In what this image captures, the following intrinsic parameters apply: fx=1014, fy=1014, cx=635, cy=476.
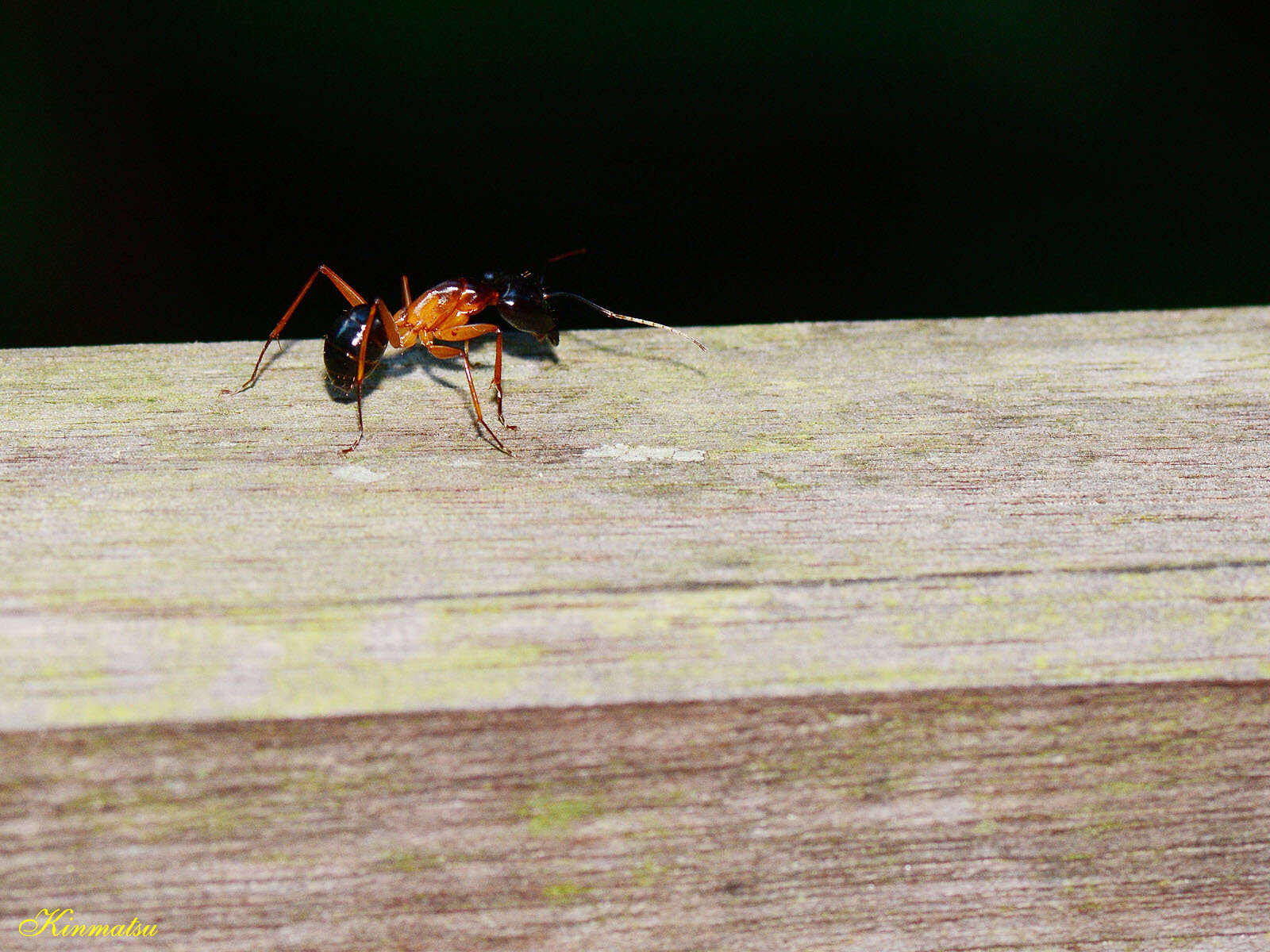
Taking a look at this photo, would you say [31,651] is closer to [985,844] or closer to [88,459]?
[88,459]

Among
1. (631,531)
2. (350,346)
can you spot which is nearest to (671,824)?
(631,531)

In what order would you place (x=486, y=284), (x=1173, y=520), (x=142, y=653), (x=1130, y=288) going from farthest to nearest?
(x=1130, y=288)
(x=486, y=284)
(x=1173, y=520)
(x=142, y=653)

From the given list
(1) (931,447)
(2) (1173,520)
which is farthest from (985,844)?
(1) (931,447)

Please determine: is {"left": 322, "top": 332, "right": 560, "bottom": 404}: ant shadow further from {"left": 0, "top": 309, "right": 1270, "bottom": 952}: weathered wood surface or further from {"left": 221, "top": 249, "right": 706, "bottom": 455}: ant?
{"left": 0, "top": 309, "right": 1270, "bottom": 952}: weathered wood surface

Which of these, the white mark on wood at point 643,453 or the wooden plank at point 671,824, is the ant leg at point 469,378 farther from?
the wooden plank at point 671,824

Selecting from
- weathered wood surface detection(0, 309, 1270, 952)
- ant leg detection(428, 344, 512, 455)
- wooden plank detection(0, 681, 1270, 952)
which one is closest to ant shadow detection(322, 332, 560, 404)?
ant leg detection(428, 344, 512, 455)
